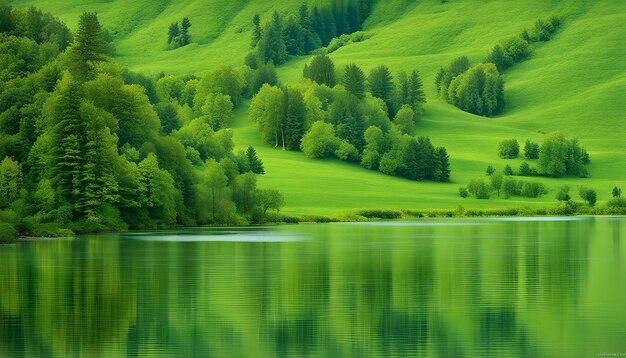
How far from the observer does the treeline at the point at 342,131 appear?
16038 centimetres

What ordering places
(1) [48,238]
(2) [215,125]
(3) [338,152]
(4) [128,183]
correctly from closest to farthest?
(1) [48,238]
(4) [128,183]
(3) [338,152]
(2) [215,125]

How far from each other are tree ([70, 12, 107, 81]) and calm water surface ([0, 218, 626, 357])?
37.0m

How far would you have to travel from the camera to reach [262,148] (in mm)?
174750

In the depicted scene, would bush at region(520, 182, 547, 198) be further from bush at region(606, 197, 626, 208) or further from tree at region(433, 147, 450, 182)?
tree at region(433, 147, 450, 182)

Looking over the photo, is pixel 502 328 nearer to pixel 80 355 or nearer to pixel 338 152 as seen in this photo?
pixel 80 355

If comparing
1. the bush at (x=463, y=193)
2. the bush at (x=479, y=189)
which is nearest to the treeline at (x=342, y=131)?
the bush at (x=463, y=193)

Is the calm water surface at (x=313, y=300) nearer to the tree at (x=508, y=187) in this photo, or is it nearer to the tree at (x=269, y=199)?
the tree at (x=269, y=199)

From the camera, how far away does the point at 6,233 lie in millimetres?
72500

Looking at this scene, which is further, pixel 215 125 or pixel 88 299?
pixel 215 125

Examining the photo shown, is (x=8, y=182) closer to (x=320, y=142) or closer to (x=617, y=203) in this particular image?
(x=617, y=203)

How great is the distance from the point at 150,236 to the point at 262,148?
93026mm

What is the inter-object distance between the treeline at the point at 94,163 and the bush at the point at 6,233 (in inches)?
201

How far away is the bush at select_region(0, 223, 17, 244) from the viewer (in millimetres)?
72062

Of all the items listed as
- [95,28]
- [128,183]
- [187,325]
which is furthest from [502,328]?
[95,28]
